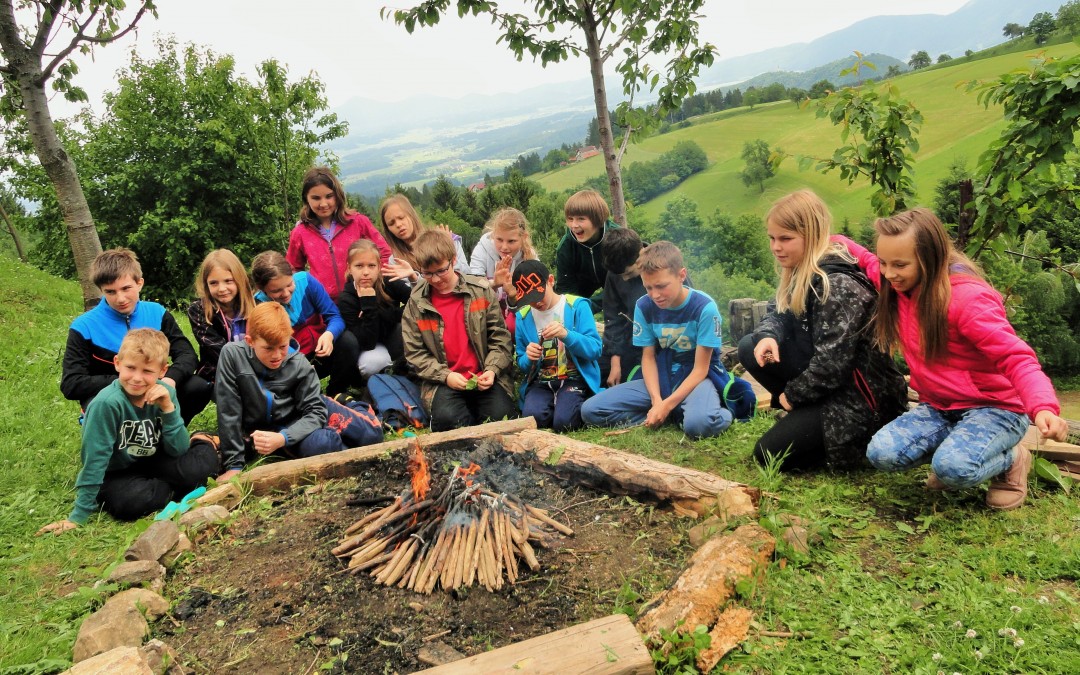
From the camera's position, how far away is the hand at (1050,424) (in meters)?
2.43

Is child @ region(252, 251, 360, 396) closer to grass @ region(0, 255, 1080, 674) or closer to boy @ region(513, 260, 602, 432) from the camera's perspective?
boy @ region(513, 260, 602, 432)

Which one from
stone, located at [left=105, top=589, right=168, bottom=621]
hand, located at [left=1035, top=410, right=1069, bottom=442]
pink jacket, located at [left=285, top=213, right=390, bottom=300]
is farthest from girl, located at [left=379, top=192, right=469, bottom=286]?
hand, located at [left=1035, top=410, right=1069, bottom=442]

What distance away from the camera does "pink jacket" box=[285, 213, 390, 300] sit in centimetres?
572

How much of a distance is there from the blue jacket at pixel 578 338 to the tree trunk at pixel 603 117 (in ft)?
5.56

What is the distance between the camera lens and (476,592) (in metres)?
2.64

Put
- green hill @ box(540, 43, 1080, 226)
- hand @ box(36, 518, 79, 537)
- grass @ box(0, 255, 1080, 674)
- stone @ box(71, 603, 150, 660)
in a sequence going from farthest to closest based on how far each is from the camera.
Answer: green hill @ box(540, 43, 1080, 226), hand @ box(36, 518, 79, 537), stone @ box(71, 603, 150, 660), grass @ box(0, 255, 1080, 674)

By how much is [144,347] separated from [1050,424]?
14.6 ft

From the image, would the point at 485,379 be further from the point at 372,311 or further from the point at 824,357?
the point at 824,357

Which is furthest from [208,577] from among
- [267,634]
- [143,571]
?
[267,634]

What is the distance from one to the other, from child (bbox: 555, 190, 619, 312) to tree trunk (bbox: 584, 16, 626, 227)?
77 centimetres

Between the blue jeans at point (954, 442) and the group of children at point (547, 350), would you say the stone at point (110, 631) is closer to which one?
the group of children at point (547, 350)

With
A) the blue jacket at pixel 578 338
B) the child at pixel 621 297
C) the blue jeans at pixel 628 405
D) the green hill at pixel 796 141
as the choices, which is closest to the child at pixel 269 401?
the blue jacket at pixel 578 338

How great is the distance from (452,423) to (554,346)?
100 cm

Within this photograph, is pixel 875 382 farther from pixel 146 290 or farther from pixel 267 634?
pixel 146 290
